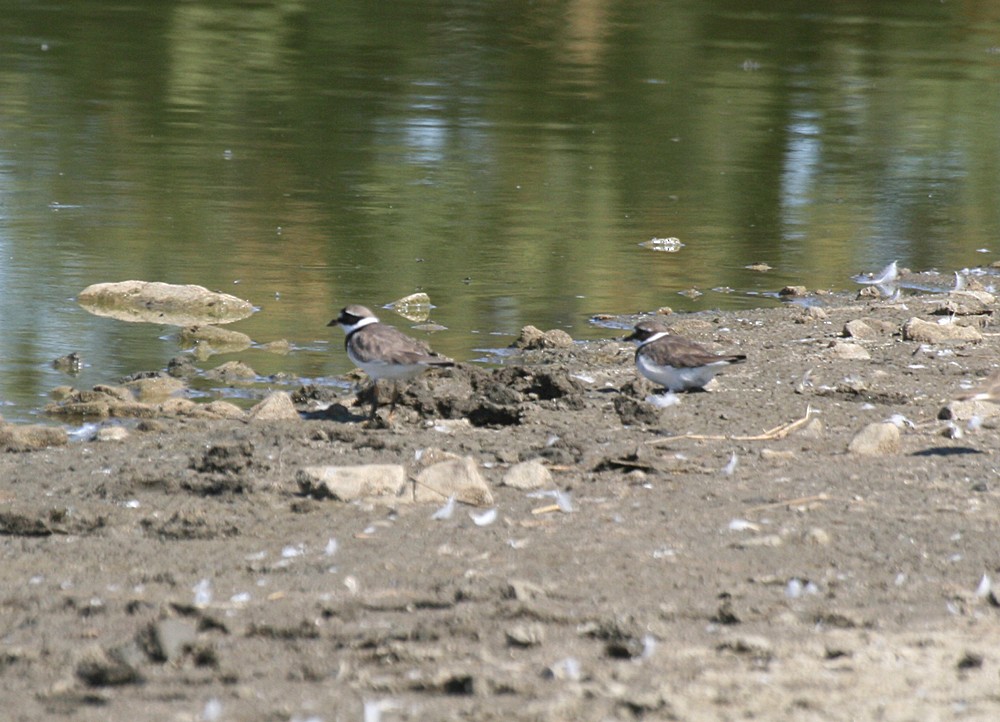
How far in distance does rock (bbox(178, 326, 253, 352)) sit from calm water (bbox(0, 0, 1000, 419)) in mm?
132

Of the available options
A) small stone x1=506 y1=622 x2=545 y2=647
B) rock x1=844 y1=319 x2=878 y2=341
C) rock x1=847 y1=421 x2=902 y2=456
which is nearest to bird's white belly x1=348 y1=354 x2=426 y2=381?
rock x1=847 y1=421 x2=902 y2=456

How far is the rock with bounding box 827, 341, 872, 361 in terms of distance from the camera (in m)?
9.07

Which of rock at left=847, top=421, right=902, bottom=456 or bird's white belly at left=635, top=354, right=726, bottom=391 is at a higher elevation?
rock at left=847, top=421, right=902, bottom=456

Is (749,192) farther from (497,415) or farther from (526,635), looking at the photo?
(526,635)

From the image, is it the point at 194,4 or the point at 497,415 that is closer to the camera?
the point at 497,415

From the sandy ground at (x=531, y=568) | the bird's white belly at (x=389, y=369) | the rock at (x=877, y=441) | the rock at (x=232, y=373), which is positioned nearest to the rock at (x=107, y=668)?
the sandy ground at (x=531, y=568)

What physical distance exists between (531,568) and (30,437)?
121 inches

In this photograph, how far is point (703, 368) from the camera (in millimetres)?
8266

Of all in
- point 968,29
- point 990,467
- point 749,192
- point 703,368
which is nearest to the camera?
point 990,467

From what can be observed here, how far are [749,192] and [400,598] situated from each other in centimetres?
1169

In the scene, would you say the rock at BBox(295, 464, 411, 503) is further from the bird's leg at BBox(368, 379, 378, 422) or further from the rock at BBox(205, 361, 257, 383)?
the rock at BBox(205, 361, 257, 383)

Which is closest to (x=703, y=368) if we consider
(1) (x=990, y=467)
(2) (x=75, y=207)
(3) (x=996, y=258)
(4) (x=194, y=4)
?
(1) (x=990, y=467)

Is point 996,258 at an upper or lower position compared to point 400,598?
lower

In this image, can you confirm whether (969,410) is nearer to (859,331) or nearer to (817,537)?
(817,537)
